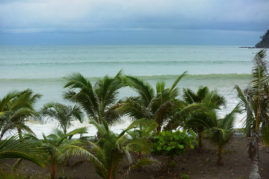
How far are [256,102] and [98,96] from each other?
4.70 meters

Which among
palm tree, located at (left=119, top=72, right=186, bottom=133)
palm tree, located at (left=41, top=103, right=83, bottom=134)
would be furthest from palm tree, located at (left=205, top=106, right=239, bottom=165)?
palm tree, located at (left=41, top=103, right=83, bottom=134)

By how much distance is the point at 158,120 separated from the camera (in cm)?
888

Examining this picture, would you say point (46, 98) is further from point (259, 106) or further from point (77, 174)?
point (259, 106)

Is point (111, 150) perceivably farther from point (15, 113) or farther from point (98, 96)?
point (98, 96)

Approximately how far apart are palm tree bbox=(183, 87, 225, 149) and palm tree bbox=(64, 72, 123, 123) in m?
2.26

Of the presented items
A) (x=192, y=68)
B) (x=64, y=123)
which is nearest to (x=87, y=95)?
(x=64, y=123)

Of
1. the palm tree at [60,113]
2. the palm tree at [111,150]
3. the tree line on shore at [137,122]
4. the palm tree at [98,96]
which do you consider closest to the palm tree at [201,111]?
the tree line on shore at [137,122]

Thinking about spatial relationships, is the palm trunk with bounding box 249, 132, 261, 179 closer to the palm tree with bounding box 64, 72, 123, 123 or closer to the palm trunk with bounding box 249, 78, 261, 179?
the palm trunk with bounding box 249, 78, 261, 179

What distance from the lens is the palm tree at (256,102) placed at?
698 cm

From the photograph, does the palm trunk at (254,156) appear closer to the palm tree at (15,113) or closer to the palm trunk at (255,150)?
the palm trunk at (255,150)

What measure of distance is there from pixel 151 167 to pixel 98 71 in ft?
101

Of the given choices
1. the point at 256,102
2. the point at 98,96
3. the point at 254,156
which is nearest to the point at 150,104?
the point at 98,96

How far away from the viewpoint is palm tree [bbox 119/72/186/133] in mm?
8664

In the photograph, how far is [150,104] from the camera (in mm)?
8820
